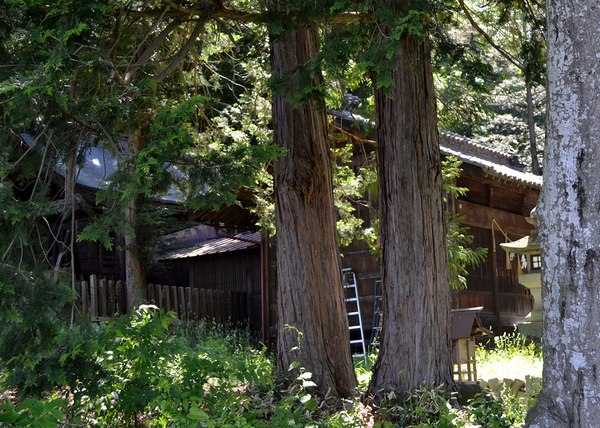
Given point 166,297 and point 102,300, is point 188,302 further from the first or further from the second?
point 102,300

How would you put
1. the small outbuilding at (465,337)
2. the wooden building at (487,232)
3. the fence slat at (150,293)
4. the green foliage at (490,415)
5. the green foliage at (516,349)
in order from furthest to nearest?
the fence slat at (150,293) < the wooden building at (487,232) < the green foliage at (516,349) < the small outbuilding at (465,337) < the green foliage at (490,415)

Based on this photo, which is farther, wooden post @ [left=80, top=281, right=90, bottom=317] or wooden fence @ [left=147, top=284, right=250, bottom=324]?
wooden fence @ [left=147, top=284, right=250, bottom=324]

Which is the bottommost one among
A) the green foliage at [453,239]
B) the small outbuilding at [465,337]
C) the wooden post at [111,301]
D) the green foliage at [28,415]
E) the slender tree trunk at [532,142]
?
the small outbuilding at [465,337]

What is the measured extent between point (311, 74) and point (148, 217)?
30.4ft

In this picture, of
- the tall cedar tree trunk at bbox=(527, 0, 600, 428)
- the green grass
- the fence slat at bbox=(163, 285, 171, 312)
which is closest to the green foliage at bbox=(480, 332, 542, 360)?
the green grass

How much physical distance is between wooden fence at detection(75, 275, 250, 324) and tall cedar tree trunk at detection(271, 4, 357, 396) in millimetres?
7119

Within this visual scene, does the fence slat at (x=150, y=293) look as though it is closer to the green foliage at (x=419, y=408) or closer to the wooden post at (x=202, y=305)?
the wooden post at (x=202, y=305)

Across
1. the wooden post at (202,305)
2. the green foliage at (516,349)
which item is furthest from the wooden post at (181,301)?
the green foliage at (516,349)

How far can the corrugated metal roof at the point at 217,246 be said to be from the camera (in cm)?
2136

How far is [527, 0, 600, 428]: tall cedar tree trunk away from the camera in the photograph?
5996mm

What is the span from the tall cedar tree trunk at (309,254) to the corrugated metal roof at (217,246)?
10.0 m

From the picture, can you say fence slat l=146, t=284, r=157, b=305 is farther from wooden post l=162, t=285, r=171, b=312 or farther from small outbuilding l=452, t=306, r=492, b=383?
small outbuilding l=452, t=306, r=492, b=383

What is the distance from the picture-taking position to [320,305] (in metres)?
10.1

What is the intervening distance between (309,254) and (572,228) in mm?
4519
